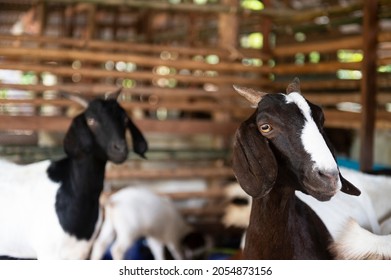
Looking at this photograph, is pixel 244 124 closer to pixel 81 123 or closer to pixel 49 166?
pixel 81 123

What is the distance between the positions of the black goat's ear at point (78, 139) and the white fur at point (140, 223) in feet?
3.46

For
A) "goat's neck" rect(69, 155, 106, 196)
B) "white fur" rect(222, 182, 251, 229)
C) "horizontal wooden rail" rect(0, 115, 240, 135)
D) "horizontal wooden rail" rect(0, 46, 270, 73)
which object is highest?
"horizontal wooden rail" rect(0, 46, 270, 73)

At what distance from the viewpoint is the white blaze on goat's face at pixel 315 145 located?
8.05 feet

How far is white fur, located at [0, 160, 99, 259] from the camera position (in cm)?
356

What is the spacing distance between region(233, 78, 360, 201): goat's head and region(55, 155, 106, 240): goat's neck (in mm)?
1390

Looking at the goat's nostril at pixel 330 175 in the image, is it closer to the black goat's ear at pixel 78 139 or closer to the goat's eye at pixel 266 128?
the goat's eye at pixel 266 128

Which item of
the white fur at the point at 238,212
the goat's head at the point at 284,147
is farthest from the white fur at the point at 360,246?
the white fur at the point at 238,212

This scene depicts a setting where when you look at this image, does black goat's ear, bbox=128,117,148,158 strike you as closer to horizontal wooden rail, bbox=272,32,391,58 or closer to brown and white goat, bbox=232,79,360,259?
brown and white goat, bbox=232,79,360,259

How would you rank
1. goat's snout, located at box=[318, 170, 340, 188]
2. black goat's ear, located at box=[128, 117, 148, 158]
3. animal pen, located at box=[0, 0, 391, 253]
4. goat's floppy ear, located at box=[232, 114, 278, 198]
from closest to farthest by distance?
goat's snout, located at box=[318, 170, 340, 188] → goat's floppy ear, located at box=[232, 114, 278, 198] → black goat's ear, located at box=[128, 117, 148, 158] → animal pen, located at box=[0, 0, 391, 253]

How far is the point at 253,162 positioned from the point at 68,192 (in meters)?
1.58

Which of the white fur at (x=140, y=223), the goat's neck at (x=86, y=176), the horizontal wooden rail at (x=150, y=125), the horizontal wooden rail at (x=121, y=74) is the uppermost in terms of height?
the horizontal wooden rail at (x=121, y=74)

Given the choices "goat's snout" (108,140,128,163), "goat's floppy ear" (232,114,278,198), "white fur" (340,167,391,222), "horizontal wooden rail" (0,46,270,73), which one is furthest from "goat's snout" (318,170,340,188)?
"horizontal wooden rail" (0,46,270,73)

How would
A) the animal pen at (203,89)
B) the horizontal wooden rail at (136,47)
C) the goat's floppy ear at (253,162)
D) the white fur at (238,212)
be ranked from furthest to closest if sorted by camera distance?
the horizontal wooden rail at (136,47) → the animal pen at (203,89) → the white fur at (238,212) → the goat's floppy ear at (253,162)
